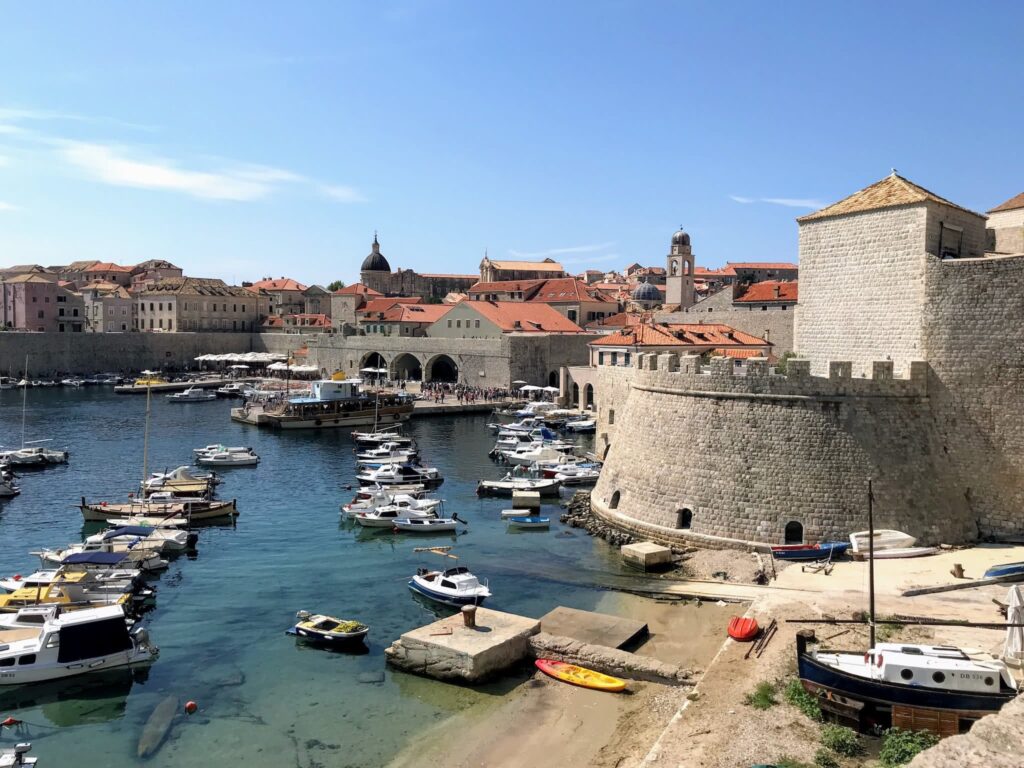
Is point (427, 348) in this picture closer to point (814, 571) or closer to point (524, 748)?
point (814, 571)

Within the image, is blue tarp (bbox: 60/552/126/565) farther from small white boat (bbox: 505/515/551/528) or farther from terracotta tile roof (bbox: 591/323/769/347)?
terracotta tile roof (bbox: 591/323/769/347)

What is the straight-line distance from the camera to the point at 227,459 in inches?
1604

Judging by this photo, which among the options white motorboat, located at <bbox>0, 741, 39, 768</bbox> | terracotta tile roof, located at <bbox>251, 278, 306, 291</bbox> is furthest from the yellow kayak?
terracotta tile roof, located at <bbox>251, 278, 306, 291</bbox>

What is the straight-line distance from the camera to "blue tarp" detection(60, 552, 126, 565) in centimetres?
2175

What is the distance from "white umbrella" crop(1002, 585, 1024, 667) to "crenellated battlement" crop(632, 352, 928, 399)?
7831mm

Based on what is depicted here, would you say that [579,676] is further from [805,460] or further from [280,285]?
[280,285]

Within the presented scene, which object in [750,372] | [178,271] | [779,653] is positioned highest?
[178,271]

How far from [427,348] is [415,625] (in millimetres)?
53876

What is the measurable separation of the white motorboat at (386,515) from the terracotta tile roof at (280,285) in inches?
3764

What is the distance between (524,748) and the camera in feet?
44.5

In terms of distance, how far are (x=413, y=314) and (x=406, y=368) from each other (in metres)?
6.86

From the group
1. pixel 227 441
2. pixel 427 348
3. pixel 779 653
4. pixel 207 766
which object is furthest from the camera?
pixel 427 348

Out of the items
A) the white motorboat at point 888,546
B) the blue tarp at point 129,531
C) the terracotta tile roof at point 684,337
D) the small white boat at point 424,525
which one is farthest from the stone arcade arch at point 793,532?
the terracotta tile roof at point 684,337

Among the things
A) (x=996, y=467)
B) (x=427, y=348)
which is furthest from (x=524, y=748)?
(x=427, y=348)
